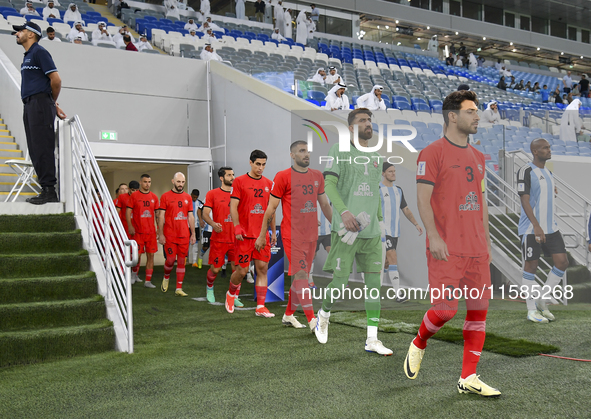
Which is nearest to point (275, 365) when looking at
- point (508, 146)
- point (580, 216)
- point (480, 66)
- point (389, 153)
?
point (389, 153)

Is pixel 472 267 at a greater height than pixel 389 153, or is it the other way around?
pixel 389 153

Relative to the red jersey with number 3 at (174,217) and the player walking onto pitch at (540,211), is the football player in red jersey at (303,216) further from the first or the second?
the red jersey with number 3 at (174,217)

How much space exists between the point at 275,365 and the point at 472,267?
1.58 metres

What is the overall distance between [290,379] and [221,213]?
149 inches

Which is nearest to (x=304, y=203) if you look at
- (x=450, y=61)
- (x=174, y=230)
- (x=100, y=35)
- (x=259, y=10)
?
(x=174, y=230)

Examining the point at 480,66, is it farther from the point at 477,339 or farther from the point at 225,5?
the point at 477,339

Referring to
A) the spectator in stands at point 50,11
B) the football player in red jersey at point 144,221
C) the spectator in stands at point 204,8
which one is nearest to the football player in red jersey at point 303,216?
the football player in red jersey at point 144,221

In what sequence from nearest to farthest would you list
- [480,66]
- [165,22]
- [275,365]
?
[275,365] < [165,22] < [480,66]

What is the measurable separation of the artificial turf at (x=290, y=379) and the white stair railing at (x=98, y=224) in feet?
1.17

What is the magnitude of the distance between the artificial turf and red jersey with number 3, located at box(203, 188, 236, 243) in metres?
1.95

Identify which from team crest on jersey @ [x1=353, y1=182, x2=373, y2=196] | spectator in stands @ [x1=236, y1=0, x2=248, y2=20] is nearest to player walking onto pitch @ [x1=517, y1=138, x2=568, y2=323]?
team crest on jersey @ [x1=353, y1=182, x2=373, y2=196]

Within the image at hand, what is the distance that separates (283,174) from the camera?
16.6 feet

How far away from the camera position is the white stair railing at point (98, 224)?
414 centimetres

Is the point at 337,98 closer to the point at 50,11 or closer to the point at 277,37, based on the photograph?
the point at 50,11
